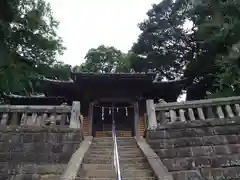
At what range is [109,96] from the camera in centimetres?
1310

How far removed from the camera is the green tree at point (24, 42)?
1088cm

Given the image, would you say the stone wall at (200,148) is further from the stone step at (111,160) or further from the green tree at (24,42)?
the green tree at (24,42)

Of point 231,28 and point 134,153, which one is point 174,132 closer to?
point 134,153

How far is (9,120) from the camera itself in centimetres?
745

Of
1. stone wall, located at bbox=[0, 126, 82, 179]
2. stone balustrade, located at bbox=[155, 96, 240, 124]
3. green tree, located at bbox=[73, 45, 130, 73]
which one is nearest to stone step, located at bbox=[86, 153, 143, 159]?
stone wall, located at bbox=[0, 126, 82, 179]

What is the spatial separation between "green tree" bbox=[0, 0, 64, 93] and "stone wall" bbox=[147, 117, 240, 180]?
23.9 ft

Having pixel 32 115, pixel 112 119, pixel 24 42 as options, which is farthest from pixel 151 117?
pixel 24 42

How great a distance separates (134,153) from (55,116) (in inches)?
97.1

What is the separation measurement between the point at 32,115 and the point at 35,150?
1.13 metres

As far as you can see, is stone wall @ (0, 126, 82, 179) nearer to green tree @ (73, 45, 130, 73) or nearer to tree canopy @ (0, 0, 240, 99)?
tree canopy @ (0, 0, 240, 99)

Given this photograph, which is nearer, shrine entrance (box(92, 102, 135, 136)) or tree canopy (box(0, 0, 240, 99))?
tree canopy (box(0, 0, 240, 99))

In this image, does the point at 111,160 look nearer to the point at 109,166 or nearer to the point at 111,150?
the point at 109,166

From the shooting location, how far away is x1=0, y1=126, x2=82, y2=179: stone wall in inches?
236

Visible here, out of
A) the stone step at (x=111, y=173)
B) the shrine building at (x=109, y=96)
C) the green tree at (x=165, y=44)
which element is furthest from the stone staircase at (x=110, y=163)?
the green tree at (x=165, y=44)
